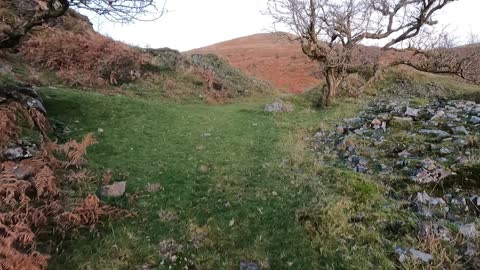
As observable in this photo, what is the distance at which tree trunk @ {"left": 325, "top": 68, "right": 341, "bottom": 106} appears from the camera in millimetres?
16625

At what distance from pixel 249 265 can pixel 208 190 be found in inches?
90.6

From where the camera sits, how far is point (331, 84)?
16766mm

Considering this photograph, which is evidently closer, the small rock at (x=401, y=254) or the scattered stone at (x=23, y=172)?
the small rock at (x=401, y=254)

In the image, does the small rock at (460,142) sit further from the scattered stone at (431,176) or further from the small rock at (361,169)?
the small rock at (361,169)

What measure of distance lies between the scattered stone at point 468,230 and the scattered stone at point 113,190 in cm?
504

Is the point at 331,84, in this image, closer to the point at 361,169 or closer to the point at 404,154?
the point at 404,154

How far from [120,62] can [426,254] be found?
1553 centimetres

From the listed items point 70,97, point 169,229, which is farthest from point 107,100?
point 169,229

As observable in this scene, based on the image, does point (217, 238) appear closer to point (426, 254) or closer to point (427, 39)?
point (426, 254)

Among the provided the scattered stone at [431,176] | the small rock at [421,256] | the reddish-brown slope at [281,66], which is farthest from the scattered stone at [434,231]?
the reddish-brown slope at [281,66]

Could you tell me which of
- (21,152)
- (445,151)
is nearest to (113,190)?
(21,152)

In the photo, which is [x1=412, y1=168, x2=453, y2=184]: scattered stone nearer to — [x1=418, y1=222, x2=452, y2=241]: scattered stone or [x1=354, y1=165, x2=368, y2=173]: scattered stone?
[x1=354, y1=165, x2=368, y2=173]: scattered stone

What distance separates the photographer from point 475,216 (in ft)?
17.9

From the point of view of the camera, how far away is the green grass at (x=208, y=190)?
5021 mm
